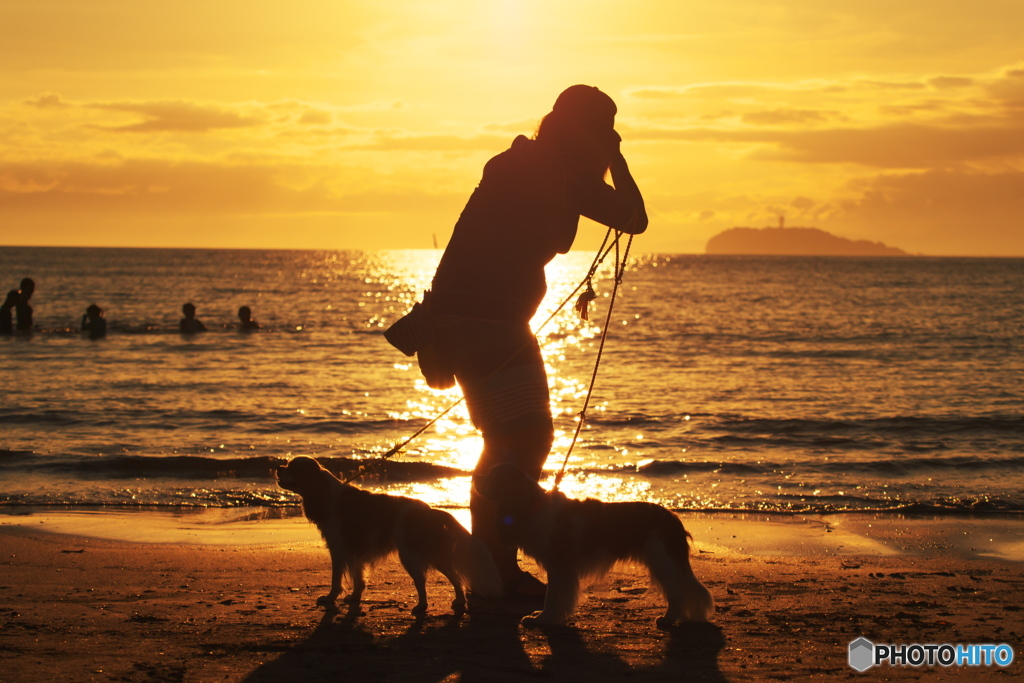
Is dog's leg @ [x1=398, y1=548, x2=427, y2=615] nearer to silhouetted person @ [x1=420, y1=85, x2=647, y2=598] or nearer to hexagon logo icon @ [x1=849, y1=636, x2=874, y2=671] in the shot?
silhouetted person @ [x1=420, y1=85, x2=647, y2=598]

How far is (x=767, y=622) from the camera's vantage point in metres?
4.31

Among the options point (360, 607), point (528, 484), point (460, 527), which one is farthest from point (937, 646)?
point (360, 607)

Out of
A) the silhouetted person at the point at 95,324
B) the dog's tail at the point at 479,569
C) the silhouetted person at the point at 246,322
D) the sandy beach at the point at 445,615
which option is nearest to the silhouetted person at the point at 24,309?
the silhouetted person at the point at 95,324

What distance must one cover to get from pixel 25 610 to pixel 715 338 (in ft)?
87.9

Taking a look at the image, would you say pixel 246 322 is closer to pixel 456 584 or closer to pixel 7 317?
pixel 7 317

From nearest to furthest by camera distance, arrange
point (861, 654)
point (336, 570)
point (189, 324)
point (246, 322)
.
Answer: point (861, 654) < point (336, 570) < point (189, 324) < point (246, 322)

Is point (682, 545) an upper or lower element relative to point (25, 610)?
upper

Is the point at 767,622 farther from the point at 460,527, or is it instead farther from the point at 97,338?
the point at 97,338

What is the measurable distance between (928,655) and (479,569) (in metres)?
2.00

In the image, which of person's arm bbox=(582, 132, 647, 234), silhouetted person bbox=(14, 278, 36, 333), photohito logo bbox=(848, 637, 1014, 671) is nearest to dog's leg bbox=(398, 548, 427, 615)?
person's arm bbox=(582, 132, 647, 234)

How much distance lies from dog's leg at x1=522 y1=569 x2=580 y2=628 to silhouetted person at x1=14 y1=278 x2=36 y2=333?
978 inches

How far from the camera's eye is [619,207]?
4191 millimetres

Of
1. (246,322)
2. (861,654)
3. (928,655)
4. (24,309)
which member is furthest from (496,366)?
(246,322)

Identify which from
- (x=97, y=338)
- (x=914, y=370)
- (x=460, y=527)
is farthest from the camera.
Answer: (x=97, y=338)
